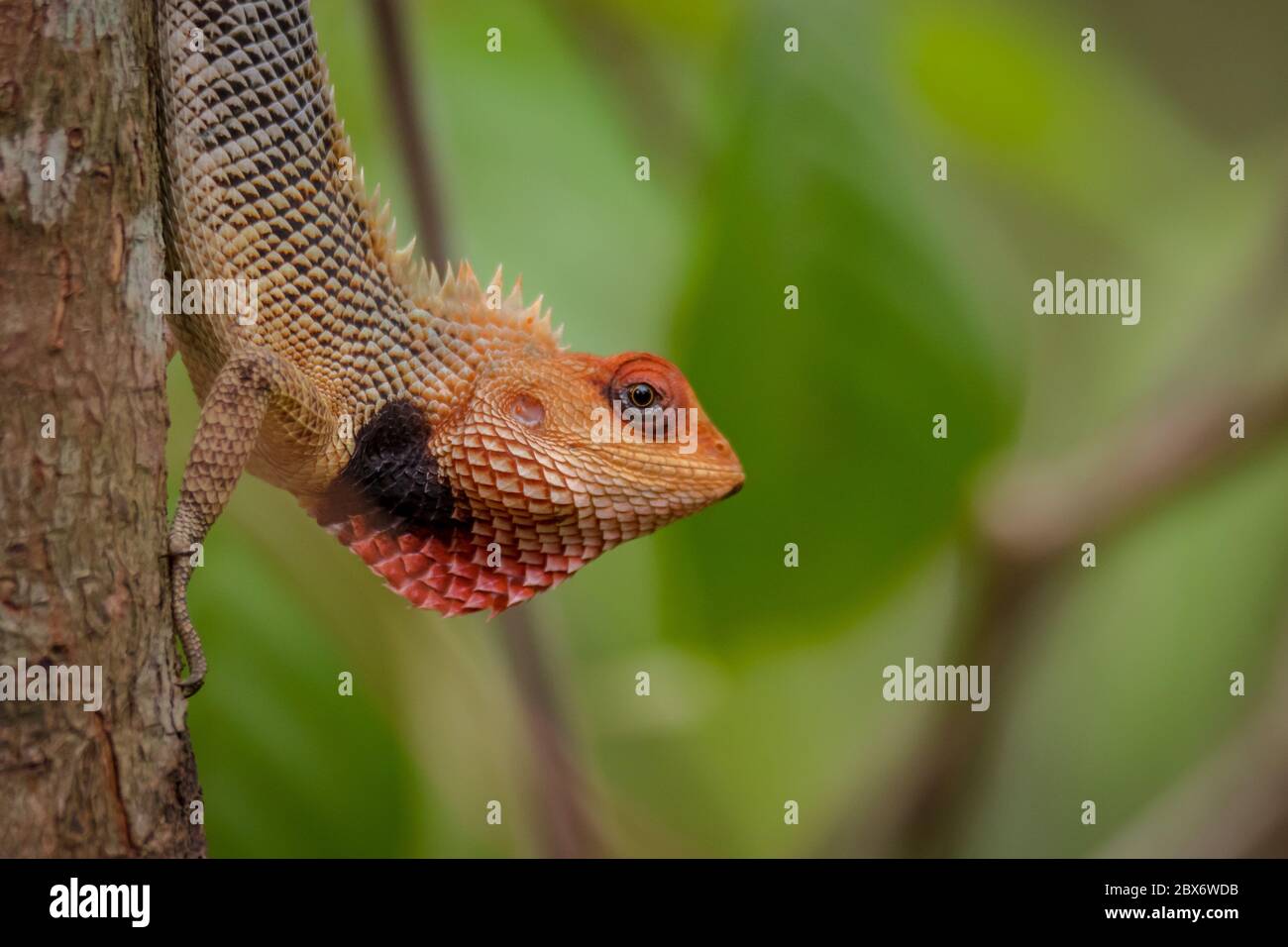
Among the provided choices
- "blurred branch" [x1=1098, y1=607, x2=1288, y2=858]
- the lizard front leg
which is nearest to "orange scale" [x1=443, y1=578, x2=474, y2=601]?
the lizard front leg

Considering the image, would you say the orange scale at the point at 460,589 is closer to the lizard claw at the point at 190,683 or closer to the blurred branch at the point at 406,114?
the lizard claw at the point at 190,683

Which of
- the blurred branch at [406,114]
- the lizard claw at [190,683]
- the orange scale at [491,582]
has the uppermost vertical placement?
the blurred branch at [406,114]

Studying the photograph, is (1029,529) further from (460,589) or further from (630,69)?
(630,69)

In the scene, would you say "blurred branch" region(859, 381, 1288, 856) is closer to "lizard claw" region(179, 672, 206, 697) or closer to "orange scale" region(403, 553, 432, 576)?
"orange scale" region(403, 553, 432, 576)

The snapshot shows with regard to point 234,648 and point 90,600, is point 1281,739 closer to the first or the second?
point 90,600

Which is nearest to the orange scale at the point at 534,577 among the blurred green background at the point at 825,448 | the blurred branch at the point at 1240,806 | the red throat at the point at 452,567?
the red throat at the point at 452,567

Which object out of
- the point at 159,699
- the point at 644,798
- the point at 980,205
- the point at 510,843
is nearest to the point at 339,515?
the point at 159,699

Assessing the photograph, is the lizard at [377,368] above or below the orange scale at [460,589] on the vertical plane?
above
